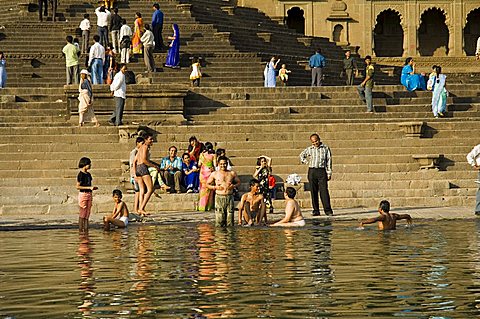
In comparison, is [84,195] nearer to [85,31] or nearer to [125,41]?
[125,41]

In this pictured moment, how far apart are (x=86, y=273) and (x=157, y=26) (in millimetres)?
20692

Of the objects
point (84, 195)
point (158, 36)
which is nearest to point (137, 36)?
point (158, 36)

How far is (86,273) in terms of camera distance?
1385cm

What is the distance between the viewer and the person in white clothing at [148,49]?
31.7 meters

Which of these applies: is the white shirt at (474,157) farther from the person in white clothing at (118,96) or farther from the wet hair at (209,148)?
the person in white clothing at (118,96)

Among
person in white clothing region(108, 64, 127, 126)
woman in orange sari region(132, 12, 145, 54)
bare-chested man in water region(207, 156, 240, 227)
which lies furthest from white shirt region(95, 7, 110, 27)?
bare-chested man in water region(207, 156, 240, 227)

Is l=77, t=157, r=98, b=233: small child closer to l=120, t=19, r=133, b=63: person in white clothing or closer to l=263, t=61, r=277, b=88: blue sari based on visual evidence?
l=263, t=61, r=277, b=88: blue sari

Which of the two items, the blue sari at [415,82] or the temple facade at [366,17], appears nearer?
the blue sari at [415,82]

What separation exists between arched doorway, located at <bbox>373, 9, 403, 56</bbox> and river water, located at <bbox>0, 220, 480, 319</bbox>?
113 feet

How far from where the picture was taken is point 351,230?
1875 cm

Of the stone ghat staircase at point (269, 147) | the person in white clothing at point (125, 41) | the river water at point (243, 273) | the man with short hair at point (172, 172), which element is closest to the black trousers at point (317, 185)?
the stone ghat staircase at point (269, 147)

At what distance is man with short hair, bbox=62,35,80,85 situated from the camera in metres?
30.4

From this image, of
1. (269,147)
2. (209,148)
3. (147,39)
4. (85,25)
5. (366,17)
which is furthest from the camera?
Result: (366,17)

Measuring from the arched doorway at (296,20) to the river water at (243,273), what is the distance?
1348 inches
